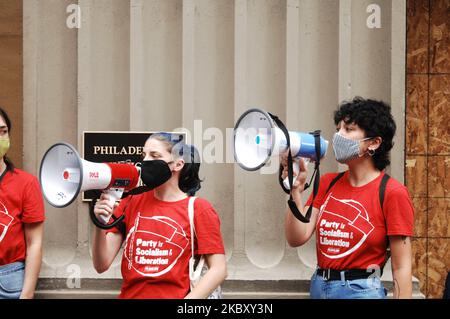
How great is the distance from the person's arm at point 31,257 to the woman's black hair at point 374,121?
2.39 metres

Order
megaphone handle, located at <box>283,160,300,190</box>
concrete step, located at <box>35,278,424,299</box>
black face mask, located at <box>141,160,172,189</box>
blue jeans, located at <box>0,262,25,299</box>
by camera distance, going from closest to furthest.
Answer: black face mask, located at <box>141,160,172,189</box> < megaphone handle, located at <box>283,160,300,190</box> < blue jeans, located at <box>0,262,25,299</box> < concrete step, located at <box>35,278,424,299</box>

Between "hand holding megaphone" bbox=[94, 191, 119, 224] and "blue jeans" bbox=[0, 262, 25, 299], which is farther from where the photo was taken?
"blue jeans" bbox=[0, 262, 25, 299]

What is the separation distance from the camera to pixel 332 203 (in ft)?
13.6

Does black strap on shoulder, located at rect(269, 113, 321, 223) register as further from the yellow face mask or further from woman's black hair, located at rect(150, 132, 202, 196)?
the yellow face mask

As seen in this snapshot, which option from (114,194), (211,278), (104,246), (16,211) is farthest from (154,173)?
(16,211)

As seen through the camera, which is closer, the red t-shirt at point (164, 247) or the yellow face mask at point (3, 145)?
the red t-shirt at point (164, 247)

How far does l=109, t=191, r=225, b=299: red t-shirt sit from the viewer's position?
3.75 m

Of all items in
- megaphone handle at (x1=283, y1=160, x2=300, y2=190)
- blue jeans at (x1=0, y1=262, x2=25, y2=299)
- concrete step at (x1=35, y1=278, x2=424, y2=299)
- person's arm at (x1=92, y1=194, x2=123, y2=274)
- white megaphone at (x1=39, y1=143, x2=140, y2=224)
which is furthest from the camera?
concrete step at (x1=35, y1=278, x2=424, y2=299)

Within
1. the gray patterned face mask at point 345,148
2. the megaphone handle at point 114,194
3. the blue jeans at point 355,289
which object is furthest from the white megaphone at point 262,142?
the megaphone handle at point 114,194

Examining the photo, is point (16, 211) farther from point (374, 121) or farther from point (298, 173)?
point (374, 121)

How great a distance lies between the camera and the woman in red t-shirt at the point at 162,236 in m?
3.75

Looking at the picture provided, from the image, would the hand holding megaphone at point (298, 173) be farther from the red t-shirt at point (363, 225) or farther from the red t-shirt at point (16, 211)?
the red t-shirt at point (16, 211)

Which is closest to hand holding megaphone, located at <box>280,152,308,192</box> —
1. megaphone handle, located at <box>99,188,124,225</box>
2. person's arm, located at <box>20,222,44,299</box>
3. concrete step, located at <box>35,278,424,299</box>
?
megaphone handle, located at <box>99,188,124,225</box>

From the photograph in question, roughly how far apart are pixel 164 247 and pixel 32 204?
142 cm
